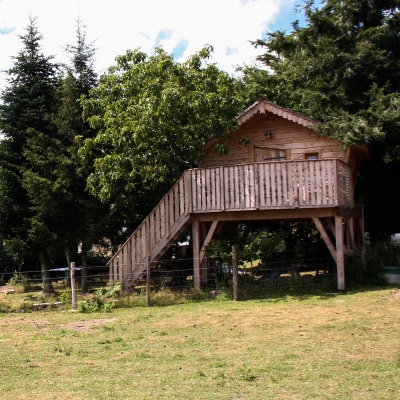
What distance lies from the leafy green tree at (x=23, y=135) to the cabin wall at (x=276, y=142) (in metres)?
7.26

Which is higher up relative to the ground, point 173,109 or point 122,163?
point 173,109

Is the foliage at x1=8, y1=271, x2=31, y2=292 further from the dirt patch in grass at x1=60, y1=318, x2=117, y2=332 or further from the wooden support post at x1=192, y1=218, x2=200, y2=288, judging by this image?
the dirt patch in grass at x1=60, y1=318, x2=117, y2=332

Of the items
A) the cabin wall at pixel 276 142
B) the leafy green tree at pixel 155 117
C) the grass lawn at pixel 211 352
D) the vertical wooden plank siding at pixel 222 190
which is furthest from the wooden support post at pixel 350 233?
the leafy green tree at pixel 155 117

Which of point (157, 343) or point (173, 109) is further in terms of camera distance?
point (173, 109)

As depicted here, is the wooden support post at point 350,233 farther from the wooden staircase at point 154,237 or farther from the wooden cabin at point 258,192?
the wooden staircase at point 154,237

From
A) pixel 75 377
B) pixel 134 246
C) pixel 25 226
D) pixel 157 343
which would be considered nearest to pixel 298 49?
pixel 134 246

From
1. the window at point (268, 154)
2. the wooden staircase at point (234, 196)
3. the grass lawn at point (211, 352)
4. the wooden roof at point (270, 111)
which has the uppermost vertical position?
the wooden roof at point (270, 111)

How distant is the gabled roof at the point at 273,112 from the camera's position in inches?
667

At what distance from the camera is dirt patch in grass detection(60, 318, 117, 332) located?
450 inches

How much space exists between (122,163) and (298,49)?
9.52 meters

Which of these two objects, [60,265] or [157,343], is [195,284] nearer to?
[157,343]

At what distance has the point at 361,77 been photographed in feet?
65.8

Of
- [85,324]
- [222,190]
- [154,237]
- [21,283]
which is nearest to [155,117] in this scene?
[222,190]

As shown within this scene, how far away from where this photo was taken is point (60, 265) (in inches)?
1218
